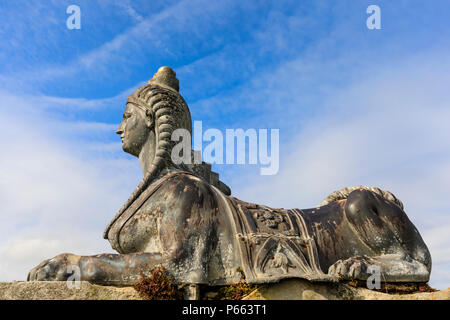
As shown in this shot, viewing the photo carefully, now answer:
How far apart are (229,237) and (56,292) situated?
2.15m

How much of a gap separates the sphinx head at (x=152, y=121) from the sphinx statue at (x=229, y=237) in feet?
0.07

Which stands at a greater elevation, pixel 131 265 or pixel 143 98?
pixel 143 98

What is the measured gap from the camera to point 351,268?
582 centimetres

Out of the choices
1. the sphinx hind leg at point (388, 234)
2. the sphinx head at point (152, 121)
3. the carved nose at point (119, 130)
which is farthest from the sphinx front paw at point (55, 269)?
the sphinx hind leg at point (388, 234)

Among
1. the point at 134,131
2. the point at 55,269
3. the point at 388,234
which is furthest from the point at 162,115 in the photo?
the point at 388,234

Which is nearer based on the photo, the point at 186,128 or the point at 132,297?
the point at 132,297

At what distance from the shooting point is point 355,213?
643cm

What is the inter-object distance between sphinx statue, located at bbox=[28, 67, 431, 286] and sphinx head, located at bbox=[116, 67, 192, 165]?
0.02 meters

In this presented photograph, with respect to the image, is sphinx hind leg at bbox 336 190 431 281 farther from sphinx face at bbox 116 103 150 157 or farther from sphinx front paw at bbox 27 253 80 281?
sphinx front paw at bbox 27 253 80 281

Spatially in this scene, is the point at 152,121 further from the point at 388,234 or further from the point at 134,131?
the point at 388,234

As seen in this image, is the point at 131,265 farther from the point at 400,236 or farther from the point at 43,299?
the point at 400,236

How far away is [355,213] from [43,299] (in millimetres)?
4029

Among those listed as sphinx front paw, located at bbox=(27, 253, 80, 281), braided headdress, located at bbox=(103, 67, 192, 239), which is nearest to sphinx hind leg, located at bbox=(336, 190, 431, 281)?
braided headdress, located at bbox=(103, 67, 192, 239)
